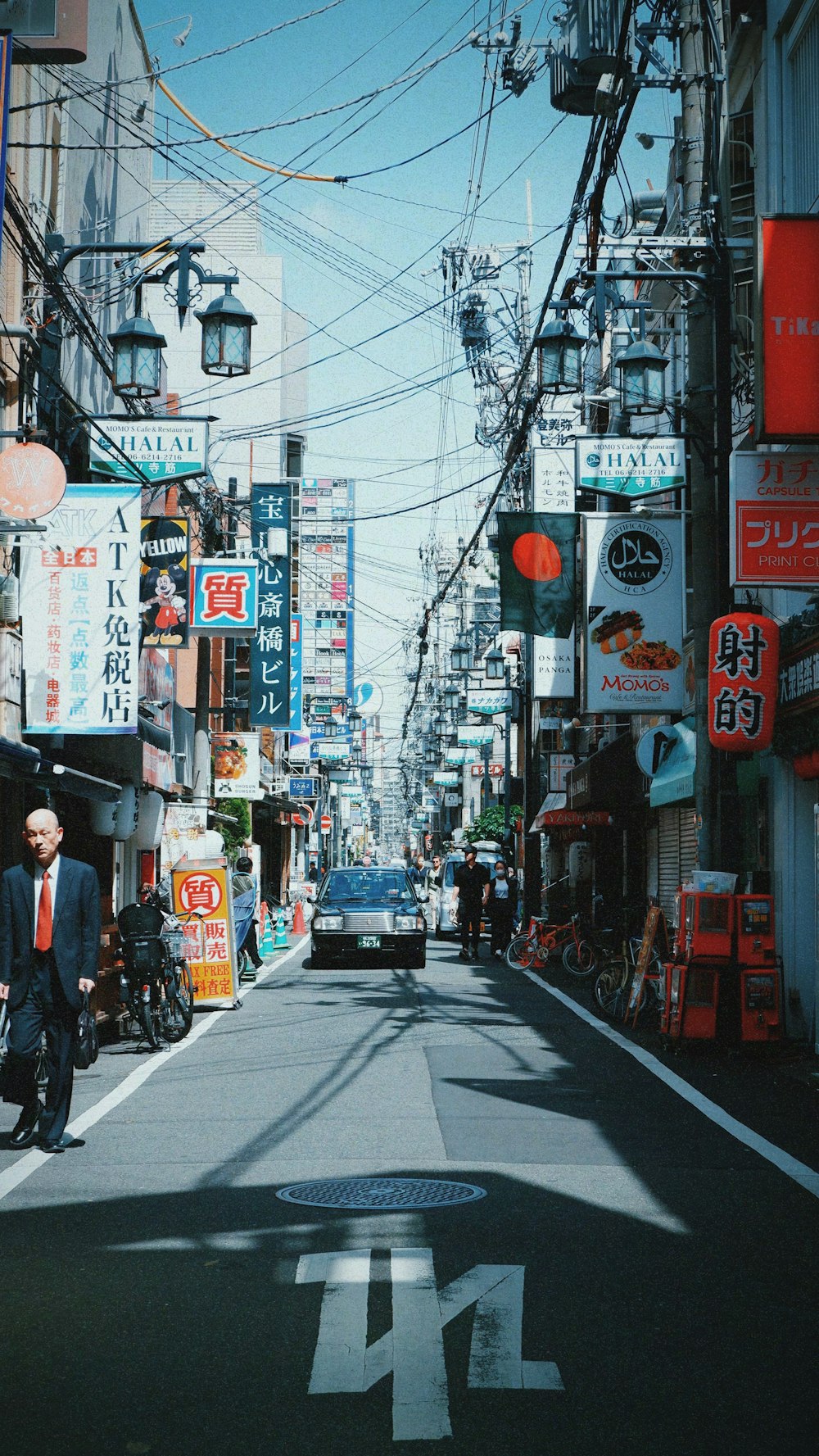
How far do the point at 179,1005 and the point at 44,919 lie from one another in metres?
6.40

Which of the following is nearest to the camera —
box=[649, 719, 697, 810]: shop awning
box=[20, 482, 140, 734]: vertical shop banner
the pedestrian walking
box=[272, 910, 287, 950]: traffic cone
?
box=[20, 482, 140, 734]: vertical shop banner

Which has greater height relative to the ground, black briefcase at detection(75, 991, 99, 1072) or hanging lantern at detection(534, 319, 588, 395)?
hanging lantern at detection(534, 319, 588, 395)

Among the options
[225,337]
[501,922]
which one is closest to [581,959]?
[501,922]

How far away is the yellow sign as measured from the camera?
717 inches

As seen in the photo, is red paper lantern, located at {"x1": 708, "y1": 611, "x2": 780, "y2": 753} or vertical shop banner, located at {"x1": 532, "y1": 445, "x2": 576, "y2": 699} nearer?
red paper lantern, located at {"x1": 708, "y1": 611, "x2": 780, "y2": 753}

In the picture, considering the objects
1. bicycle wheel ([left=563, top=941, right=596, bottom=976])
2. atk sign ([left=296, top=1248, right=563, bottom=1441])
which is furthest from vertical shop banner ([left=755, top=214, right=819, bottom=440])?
bicycle wheel ([left=563, top=941, right=596, bottom=976])

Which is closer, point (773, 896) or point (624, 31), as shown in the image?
point (624, 31)

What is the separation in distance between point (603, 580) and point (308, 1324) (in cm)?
1482

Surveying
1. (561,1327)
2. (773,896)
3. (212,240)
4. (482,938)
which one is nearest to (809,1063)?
(773,896)

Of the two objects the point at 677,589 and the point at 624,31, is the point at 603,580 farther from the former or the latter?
the point at 624,31

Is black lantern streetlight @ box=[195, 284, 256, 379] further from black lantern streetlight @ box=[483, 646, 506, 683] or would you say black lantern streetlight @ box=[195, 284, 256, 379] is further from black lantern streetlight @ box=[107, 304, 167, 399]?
black lantern streetlight @ box=[483, 646, 506, 683]

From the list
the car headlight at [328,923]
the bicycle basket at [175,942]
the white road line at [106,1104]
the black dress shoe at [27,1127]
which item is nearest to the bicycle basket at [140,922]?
the bicycle basket at [175,942]

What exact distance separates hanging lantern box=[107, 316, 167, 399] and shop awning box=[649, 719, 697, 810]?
7.83 m

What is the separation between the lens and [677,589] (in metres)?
19.4
